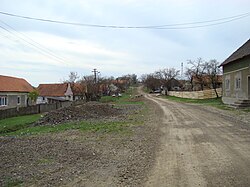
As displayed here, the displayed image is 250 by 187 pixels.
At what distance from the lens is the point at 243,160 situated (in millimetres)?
7504

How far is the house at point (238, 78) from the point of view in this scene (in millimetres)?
26891

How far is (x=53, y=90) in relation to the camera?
71.9 m

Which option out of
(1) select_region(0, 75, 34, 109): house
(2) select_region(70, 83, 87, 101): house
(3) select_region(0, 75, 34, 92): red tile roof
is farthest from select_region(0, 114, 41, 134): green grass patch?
(2) select_region(70, 83, 87, 101): house

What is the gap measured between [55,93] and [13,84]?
22.8m

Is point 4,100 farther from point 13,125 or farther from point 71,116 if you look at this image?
point 71,116

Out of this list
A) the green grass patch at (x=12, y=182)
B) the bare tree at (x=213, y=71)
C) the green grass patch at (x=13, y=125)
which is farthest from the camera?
the bare tree at (x=213, y=71)

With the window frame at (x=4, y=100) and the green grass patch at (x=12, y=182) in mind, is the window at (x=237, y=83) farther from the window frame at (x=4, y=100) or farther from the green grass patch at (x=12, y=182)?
the window frame at (x=4, y=100)

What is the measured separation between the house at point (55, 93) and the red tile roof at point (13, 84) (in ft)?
49.8

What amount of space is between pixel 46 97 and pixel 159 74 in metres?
39.6

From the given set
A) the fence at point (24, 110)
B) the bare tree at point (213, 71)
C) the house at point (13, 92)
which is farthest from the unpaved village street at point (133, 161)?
the bare tree at point (213, 71)

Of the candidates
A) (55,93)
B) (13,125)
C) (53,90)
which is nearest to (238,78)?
(13,125)

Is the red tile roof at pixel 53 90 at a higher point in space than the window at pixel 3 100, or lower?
higher

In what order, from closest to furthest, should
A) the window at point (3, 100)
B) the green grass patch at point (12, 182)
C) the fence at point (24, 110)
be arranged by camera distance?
the green grass patch at point (12, 182), the fence at point (24, 110), the window at point (3, 100)

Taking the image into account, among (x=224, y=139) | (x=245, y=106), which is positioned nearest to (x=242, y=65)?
(x=245, y=106)
